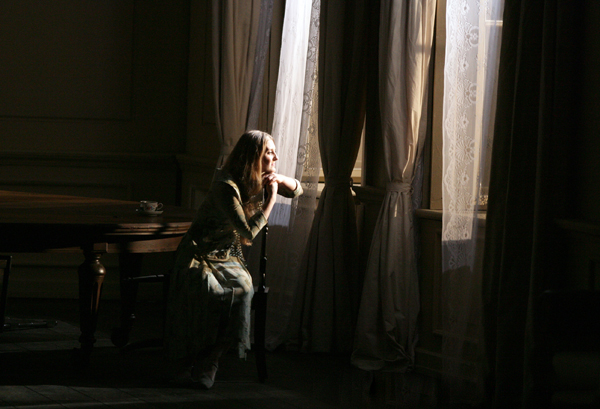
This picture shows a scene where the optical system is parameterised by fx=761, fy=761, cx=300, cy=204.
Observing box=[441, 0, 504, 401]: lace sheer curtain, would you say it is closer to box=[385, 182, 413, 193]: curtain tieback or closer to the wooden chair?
box=[385, 182, 413, 193]: curtain tieback

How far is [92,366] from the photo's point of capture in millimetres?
3496

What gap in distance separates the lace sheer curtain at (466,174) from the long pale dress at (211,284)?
2.67ft

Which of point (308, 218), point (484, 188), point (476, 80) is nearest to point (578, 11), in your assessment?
point (476, 80)

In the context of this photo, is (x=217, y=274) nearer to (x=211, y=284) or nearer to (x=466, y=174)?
(x=211, y=284)

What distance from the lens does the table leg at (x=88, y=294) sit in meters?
3.32

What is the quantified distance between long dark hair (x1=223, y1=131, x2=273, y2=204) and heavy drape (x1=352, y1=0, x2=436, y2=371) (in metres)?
0.69

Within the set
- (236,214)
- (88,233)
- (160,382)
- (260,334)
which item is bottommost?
(160,382)

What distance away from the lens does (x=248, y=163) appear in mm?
3236

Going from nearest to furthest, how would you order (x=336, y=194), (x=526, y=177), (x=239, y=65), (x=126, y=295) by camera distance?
(x=526, y=177), (x=126, y=295), (x=336, y=194), (x=239, y=65)

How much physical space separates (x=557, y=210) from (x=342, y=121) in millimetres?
1496

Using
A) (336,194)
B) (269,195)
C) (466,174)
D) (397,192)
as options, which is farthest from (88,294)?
(466,174)

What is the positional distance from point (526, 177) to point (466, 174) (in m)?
0.40

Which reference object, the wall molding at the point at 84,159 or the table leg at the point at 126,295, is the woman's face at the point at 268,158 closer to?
the table leg at the point at 126,295

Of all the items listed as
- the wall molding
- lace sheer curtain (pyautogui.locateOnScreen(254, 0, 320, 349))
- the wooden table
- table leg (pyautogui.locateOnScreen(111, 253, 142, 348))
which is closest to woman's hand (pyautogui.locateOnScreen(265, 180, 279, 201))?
the wooden table
